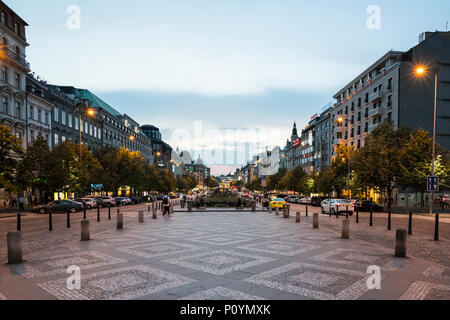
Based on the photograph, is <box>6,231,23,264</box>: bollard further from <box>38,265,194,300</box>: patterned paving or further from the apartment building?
the apartment building

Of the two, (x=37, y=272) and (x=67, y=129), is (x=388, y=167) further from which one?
(x=67, y=129)

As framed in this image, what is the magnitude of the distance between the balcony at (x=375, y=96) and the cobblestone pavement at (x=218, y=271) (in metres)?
44.9

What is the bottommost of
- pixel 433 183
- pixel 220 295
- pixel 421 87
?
pixel 220 295

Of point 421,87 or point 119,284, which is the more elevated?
point 421,87

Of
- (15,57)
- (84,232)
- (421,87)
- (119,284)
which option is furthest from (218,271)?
(421,87)

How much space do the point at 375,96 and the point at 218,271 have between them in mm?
52005

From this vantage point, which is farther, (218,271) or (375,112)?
(375,112)

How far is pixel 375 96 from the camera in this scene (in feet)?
167

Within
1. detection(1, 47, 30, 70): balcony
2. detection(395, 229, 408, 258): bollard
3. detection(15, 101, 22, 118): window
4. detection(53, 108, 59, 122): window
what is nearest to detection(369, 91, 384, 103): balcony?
detection(395, 229, 408, 258): bollard

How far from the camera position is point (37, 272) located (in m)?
7.74

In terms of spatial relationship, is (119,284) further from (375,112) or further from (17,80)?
(375,112)

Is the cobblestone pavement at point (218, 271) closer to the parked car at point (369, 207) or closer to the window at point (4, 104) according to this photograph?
the parked car at point (369, 207)

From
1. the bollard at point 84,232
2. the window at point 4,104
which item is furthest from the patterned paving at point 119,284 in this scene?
the window at point 4,104
